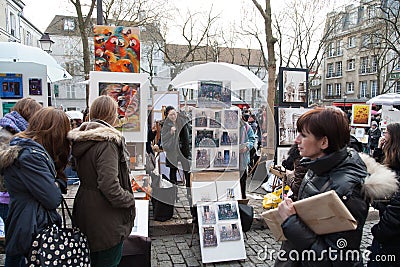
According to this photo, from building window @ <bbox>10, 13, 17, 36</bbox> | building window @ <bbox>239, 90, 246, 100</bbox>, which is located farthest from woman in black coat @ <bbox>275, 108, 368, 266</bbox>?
building window @ <bbox>10, 13, 17, 36</bbox>

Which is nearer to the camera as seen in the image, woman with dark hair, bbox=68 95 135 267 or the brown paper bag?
the brown paper bag

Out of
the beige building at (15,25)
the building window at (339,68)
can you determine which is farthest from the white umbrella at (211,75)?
the building window at (339,68)

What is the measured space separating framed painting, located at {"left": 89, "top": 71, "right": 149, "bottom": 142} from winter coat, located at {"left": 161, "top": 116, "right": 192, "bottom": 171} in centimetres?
39

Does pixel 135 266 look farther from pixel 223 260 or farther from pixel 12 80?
pixel 12 80

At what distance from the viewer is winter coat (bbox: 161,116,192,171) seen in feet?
13.7

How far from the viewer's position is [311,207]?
141 cm

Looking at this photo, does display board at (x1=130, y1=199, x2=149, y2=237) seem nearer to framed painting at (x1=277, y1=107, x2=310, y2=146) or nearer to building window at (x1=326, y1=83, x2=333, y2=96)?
framed painting at (x1=277, y1=107, x2=310, y2=146)

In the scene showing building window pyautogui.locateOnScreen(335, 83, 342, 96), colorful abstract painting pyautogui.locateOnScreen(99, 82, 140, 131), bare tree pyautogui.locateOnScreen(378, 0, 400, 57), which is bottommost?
colorful abstract painting pyautogui.locateOnScreen(99, 82, 140, 131)

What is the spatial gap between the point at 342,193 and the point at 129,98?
3.10 m

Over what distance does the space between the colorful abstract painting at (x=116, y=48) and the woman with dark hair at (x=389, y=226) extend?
299 centimetres

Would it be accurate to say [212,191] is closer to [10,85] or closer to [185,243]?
[185,243]

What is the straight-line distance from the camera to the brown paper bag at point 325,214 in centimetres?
133

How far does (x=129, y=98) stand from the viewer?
4.04 metres

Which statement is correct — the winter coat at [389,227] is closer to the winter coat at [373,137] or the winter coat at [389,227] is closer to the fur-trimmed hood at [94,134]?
the fur-trimmed hood at [94,134]
